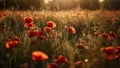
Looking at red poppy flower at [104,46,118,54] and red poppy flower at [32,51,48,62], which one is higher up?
red poppy flower at [32,51,48,62]

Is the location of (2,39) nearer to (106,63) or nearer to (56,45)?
(56,45)

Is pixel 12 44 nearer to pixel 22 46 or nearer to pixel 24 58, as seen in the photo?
pixel 24 58

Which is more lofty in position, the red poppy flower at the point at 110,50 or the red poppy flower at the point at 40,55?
the red poppy flower at the point at 40,55

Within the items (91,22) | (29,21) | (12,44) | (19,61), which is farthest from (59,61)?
(91,22)

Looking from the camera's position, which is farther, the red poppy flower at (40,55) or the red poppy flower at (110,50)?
the red poppy flower at (110,50)

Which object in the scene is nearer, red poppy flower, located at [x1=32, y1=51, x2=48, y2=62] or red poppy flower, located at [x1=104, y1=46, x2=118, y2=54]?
red poppy flower, located at [x1=32, y1=51, x2=48, y2=62]

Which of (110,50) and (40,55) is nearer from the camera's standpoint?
(40,55)

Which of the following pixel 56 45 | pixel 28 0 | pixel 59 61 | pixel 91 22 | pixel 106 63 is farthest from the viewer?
pixel 28 0

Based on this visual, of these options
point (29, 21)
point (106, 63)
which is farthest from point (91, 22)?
point (106, 63)

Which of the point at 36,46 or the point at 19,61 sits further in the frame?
the point at 36,46

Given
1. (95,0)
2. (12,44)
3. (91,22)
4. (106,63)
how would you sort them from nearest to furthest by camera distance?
(12,44), (106,63), (91,22), (95,0)

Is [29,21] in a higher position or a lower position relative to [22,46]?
higher
